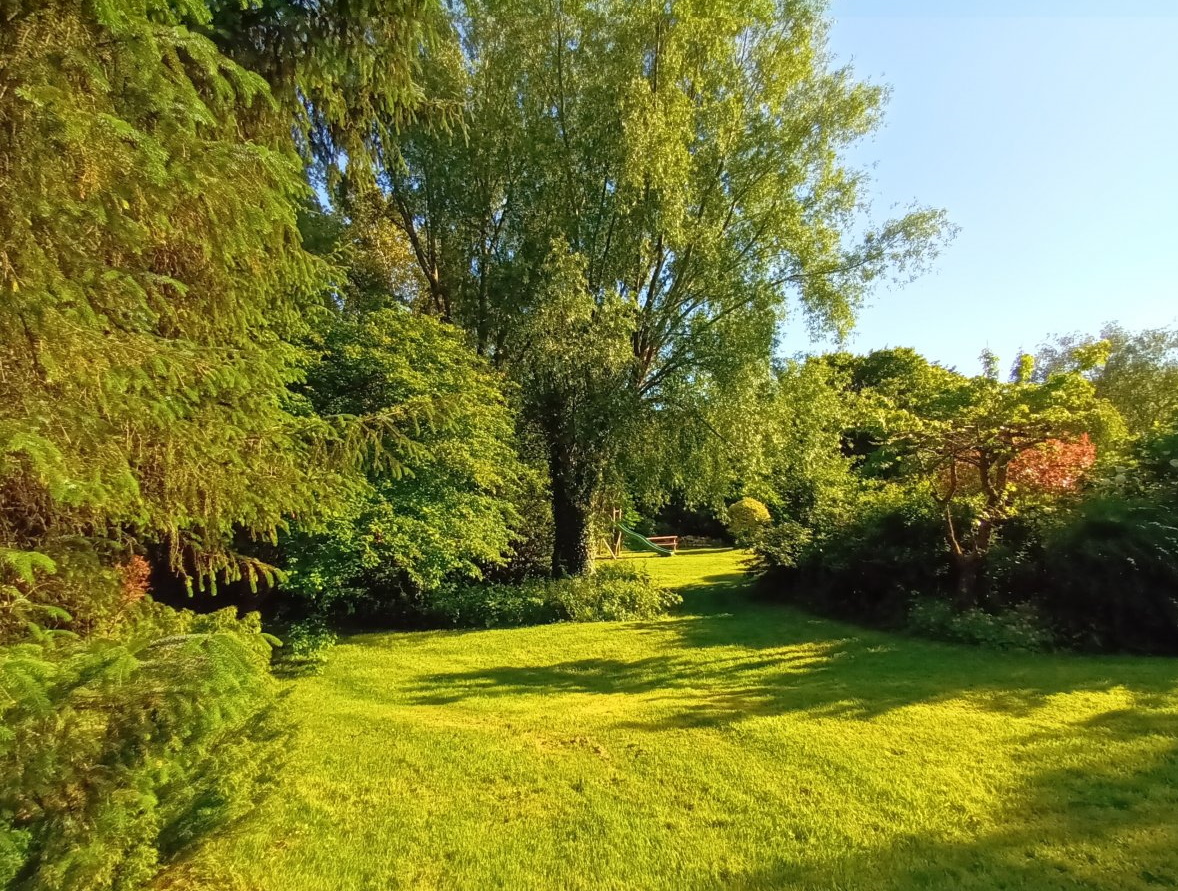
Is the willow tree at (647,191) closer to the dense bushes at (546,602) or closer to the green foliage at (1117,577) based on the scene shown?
the dense bushes at (546,602)

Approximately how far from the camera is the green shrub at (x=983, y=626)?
8.06 meters

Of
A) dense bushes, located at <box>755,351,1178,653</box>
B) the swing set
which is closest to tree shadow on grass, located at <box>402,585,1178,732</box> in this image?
dense bushes, located at <box>755,351,1178,653</box>

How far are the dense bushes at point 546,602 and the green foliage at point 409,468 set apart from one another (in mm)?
1841

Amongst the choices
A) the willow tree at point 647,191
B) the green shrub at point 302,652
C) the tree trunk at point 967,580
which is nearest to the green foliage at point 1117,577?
the tree trunk at point 967,580

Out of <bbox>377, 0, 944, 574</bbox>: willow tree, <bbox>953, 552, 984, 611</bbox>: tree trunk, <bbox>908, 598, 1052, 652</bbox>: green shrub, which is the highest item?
<bbox>377, 0, 944, 574</bbox>: willow tree

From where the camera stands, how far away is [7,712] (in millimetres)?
1959

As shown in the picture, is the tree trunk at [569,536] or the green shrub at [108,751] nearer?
the green shrub at [108,751]

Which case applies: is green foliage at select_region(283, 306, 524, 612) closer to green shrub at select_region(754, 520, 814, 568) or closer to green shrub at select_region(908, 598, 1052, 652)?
green shrub at select_region(754, 520, 814, 568)

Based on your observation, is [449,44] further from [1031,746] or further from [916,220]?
[1031,746]

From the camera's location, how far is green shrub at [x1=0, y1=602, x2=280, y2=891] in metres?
1.95

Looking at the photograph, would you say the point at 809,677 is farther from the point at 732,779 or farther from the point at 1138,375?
the point at 1138,375

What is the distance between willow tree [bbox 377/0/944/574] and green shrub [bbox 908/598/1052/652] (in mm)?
5264

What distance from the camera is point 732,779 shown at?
4469 mm

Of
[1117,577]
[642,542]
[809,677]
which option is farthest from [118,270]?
[642,542]
